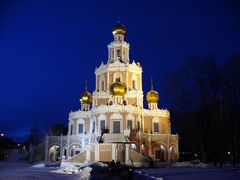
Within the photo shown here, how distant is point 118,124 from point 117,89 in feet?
17.7

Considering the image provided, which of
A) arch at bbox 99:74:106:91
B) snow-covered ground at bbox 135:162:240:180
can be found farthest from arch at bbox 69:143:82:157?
snow-covered ground at bbox 135:162:240:180

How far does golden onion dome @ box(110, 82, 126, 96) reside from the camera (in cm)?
4412

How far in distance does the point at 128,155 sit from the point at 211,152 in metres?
22.8

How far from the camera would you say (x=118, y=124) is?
41688 mm

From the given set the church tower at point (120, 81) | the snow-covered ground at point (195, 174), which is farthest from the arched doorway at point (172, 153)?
the snow-covered ground at point (195, 174)

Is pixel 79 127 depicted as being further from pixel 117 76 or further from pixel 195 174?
pixel 195 174

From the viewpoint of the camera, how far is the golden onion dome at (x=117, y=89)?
44.1 metres

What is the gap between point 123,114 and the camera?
41.7 metres

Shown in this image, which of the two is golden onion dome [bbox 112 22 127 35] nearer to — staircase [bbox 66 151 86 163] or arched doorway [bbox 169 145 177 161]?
arched doorway [bbox 169 145 177 161]

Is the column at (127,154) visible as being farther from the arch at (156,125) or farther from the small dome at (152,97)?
the small dome at (152,97)

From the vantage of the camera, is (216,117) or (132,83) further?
(132,83)

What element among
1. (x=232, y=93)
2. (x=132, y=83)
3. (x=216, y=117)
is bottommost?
(x=216, y=117)

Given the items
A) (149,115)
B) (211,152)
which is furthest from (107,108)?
(211,152)

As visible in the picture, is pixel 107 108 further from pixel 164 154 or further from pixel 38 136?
pixel 38 136
